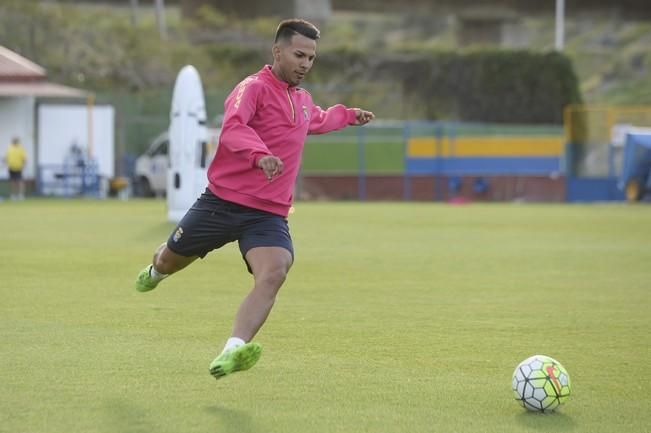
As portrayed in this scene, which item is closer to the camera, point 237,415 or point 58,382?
point 237,415

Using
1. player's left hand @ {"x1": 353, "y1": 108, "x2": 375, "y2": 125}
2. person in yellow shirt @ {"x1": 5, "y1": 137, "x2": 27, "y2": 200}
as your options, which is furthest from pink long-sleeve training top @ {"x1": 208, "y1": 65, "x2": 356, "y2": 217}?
person in yellow shirt @ {"x1": 5, "y1": 137, "x2": 27, "y2": 200}

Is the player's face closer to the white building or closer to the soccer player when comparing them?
the soccer player

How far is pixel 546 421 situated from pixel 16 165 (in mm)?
30017

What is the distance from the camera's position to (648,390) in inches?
291

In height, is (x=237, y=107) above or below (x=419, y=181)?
above

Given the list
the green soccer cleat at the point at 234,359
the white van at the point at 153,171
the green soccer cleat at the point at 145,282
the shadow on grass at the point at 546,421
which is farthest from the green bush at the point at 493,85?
the green soccer cleat at the point at 234,359

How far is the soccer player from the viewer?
7.31 meters

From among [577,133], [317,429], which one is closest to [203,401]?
[317,429]

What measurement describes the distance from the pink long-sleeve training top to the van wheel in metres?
31.8

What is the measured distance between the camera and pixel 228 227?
7.56 metres

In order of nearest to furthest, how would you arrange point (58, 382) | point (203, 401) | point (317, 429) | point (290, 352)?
point (317, 429) → point (203, 401) → point (58, 382) → point (290, 352)

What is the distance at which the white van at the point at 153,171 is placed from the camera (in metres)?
38.4

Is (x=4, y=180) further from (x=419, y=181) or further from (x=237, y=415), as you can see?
(x=237, y=415)

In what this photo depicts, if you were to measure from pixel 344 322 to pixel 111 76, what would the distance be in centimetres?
3940
